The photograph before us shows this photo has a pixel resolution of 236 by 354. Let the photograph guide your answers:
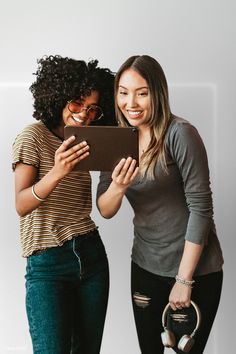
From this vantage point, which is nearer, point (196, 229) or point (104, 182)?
point (196, 229)

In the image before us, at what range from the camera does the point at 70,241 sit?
1363 mm

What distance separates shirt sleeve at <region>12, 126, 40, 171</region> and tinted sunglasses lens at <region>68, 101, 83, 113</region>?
0.42 feet

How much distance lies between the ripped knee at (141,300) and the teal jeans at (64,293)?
0.31ft

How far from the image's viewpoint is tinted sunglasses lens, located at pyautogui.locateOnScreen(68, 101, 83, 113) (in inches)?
54.9

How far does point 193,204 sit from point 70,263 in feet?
1.14

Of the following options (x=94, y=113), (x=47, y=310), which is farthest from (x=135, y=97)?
(x=47, y=310)

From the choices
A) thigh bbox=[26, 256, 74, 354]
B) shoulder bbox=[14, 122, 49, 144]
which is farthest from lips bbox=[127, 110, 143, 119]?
thigh bbox=[26, 256, 74, 354]

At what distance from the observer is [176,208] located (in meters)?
1.38

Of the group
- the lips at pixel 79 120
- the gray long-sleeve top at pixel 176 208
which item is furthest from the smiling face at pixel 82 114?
the gray long-sleeve top at pixel 176 208

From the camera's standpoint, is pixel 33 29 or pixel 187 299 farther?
pixel 33 29

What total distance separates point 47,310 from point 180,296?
13.4 inches

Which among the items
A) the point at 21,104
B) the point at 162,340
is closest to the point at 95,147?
the point at 162,340

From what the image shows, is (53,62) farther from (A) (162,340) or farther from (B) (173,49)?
(A) (162,340)

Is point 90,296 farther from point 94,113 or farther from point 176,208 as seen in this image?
point 94,113
